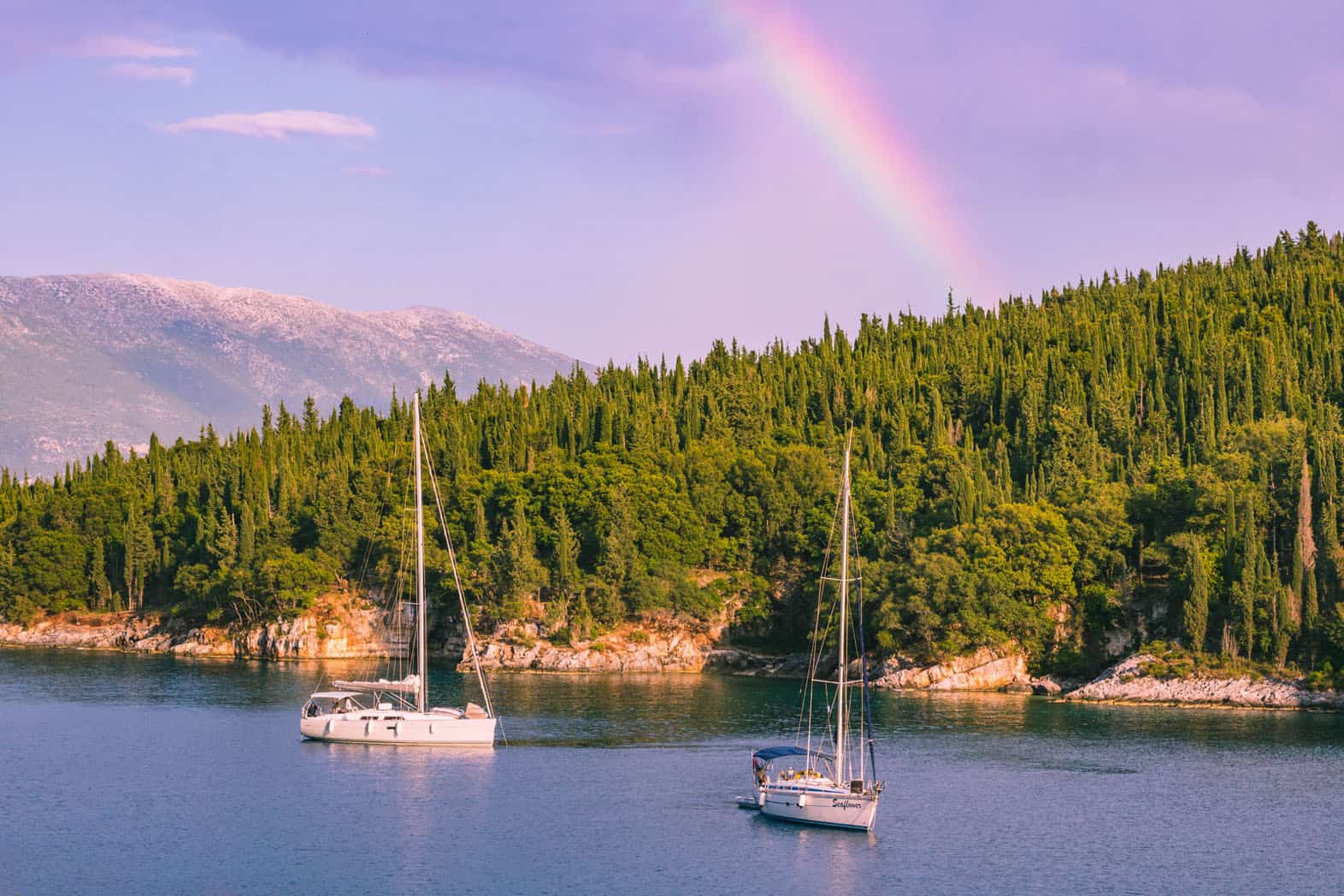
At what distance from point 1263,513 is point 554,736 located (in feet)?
160

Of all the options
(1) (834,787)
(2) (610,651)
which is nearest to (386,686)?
(1) (834,787)

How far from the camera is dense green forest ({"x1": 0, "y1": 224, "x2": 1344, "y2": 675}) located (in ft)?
324

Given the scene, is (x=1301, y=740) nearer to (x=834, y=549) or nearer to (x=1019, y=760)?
(x=1019, y=760)

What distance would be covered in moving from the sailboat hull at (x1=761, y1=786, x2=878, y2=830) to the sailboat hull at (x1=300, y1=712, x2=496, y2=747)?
19077 millimetres

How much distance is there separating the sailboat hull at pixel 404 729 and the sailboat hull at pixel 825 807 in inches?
751

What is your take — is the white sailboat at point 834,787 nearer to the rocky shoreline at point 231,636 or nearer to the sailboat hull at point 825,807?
the sailboat hull at point 825,807

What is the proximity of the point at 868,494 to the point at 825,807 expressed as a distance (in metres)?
66.3

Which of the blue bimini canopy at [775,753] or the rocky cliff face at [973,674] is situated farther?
the rocky cliff face at [973,674]

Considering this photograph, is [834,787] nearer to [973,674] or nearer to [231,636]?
[973,674]

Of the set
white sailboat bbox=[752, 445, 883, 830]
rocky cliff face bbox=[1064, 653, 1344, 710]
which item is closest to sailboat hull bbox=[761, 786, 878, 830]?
white sailboat bbox=[752, 445, 883, 830]

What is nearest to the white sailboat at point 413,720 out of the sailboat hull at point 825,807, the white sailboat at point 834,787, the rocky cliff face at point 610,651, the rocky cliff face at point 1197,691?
the white sailboat at point 834,787

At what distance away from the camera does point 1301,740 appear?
246ft

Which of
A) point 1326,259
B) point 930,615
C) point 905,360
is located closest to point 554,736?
point 930,615

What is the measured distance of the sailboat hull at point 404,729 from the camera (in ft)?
232
